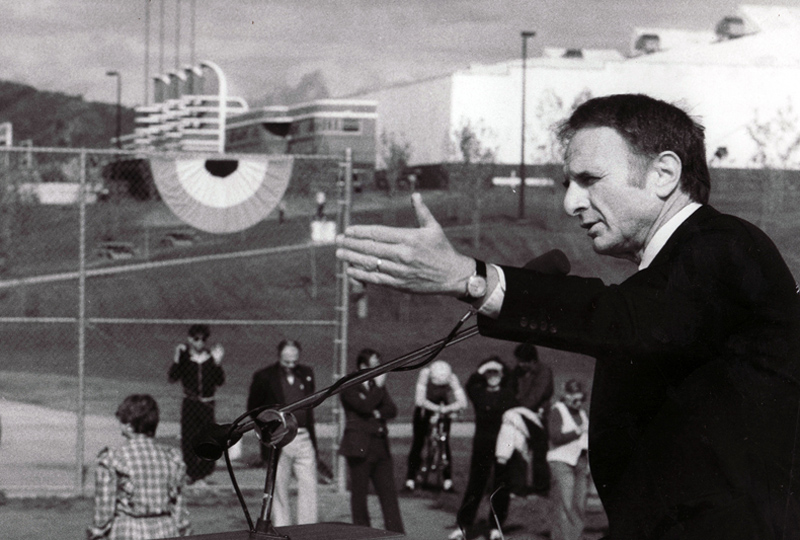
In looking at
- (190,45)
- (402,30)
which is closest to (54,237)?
(190,45)

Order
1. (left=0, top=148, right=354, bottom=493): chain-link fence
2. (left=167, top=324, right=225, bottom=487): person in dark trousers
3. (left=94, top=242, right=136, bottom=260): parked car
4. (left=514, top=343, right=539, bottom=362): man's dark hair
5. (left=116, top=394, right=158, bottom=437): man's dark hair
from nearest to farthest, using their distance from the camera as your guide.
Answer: (left=116, top=394, right=158, bottom=437): man's dark hair → (left=514, top=343, right=539, bottom=362): man's dark hair → (left=167, top=324, right=225, bottom=487): person in dark trousers → (left=94, top=242, right=136, bottom=260): parked car → (left=0, top=148, right=354, bottom=493): chain-link fence

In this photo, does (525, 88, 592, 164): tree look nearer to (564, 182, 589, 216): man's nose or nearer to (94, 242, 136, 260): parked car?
(94, 242, 136, 260): parked car

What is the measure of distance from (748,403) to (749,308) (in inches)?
5.2

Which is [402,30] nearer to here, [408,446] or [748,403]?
[408,446]

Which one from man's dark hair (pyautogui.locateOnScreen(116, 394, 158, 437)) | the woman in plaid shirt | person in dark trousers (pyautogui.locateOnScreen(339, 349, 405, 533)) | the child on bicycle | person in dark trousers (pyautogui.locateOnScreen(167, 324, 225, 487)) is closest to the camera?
the woman in plaid shirt

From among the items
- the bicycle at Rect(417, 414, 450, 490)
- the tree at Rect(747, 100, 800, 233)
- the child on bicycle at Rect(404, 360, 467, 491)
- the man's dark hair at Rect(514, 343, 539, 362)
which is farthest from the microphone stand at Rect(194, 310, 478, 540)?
the tree at Rect(747, 100, 800, 233)

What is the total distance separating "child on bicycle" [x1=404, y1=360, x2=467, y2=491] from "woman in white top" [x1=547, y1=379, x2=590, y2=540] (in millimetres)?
1916

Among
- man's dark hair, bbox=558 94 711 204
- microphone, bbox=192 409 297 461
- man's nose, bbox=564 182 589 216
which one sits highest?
man's dark hair, bbox=558 94 711 204

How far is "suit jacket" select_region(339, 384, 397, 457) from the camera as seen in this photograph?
8078 millimetres

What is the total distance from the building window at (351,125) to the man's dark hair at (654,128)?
30.5 m

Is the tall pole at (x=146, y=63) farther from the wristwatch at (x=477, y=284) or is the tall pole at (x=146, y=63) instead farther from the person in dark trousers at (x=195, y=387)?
the wristwatch at (x=477, y=284)

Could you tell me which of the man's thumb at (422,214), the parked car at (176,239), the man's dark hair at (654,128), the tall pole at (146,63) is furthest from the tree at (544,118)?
the man's thumb at (422,214)

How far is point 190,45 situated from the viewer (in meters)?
30.0

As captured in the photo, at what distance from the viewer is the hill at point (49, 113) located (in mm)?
39759
